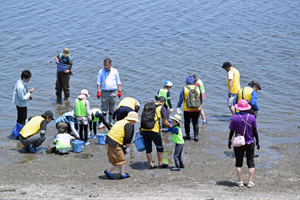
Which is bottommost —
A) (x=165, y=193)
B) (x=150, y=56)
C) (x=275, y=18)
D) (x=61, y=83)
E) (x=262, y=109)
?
(x=165, y=193)

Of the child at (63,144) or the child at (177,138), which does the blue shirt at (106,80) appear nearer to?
the child at (63,144)

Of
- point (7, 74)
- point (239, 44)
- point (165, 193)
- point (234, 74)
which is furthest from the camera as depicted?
point (239, 44)

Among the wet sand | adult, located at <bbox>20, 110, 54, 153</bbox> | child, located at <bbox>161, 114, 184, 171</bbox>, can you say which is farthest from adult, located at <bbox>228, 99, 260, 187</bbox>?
adult, located at <bbox>20, 110, 54, 153</bbox>

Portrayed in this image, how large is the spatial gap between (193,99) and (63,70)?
5459 millimetres

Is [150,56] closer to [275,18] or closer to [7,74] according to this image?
[7,74]

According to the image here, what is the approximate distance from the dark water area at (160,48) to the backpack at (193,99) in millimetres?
1770

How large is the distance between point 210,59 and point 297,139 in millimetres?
9113

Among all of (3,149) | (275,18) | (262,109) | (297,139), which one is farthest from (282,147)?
(275,18)

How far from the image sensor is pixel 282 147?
33.6 feet

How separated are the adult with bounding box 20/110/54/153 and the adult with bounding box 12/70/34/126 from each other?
0.92 metres

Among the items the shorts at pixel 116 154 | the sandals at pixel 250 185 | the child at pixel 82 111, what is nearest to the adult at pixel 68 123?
the child at pixel 82 111

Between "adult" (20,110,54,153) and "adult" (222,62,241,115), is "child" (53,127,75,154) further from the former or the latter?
"adult" (222,62,241,115)

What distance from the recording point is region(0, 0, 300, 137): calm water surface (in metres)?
14.8

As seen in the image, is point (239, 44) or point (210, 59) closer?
point (210, 59)
